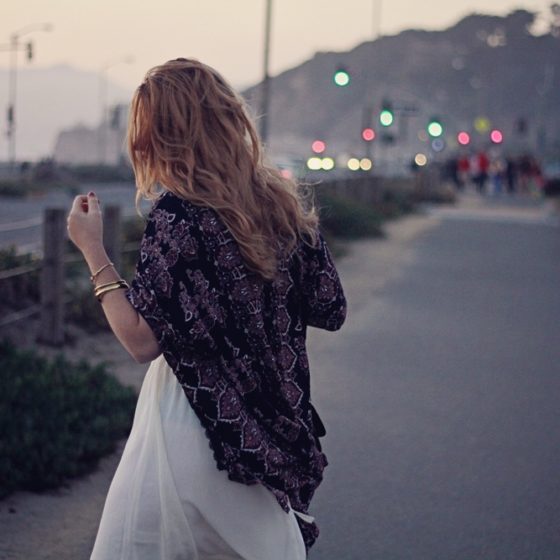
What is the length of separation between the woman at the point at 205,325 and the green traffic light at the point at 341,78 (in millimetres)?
21502

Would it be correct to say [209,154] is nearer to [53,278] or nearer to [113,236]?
[53,278]

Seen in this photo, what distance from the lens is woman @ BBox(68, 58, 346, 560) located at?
3.11 m

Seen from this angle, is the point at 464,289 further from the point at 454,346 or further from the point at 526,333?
the point at 454,346

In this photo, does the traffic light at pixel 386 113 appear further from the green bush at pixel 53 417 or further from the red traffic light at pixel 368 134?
the green bush at pixel 53 417

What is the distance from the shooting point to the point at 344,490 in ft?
20.7

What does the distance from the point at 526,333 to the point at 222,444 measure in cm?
962

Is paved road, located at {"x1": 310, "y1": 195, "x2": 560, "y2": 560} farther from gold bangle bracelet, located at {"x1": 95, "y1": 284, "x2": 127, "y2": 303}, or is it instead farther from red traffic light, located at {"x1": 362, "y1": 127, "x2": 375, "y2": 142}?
red traffic light, located at {"x1": 362, "y1": 127, "x2": 375, "y2": 142}

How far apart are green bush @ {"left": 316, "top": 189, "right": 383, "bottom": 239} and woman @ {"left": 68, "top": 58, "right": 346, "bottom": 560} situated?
67.8ft

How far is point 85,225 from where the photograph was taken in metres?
3.22

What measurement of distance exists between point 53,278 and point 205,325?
6828 millimetres

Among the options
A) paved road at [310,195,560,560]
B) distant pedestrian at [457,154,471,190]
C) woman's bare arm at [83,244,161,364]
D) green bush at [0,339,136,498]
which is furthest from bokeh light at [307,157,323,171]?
woman's bare arm at [83,244,161,364]

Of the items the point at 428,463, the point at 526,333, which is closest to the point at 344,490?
the point at 428,463

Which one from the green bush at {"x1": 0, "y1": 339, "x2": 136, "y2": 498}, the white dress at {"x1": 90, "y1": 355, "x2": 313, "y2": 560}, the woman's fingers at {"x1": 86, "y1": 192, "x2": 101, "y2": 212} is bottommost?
the green bush at {"x1": 0, "y1": 339, "x2": 136, "y2": 498}

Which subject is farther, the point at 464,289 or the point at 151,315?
the point at 464,289
